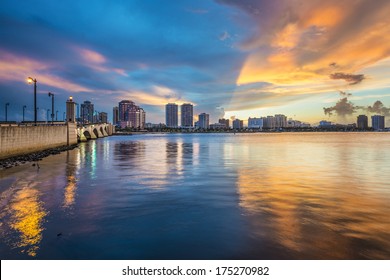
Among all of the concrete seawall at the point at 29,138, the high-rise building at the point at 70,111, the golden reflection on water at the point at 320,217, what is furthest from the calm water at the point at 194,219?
the high-rise building at the point at 70,111

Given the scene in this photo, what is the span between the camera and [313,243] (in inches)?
376

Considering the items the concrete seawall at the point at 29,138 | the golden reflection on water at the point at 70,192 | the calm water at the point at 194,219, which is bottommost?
the golden reflection on water at the point at 70,192

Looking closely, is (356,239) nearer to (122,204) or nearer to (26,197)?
(122,204)

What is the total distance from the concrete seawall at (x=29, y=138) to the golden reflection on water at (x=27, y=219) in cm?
2103

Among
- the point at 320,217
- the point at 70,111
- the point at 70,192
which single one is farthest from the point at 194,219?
the point at 70,111

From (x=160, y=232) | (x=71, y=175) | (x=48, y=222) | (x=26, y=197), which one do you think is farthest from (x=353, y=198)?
(x=71, y=175)

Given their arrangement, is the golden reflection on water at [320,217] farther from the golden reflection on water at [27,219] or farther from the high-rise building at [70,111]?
the high-rise building at [70,111]

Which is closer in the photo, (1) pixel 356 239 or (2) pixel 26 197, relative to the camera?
(1) pixel 356 239

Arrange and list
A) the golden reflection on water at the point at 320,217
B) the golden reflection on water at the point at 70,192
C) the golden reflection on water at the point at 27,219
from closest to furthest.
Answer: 1. the golden reflection on water at the point at 320,217
2. the golden reflection on water at the point at 27,219
3. the golden reflection on water at the point at 70,192

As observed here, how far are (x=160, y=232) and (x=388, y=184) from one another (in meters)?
19.1

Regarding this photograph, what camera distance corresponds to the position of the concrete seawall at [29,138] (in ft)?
116

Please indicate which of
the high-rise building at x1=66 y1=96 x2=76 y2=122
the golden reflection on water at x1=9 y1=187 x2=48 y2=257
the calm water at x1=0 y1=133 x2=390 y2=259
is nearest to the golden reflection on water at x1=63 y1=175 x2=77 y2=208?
the calm water at x1=0 y1=133 x2=390 y2=259

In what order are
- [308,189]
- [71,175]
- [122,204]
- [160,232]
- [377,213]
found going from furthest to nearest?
[71,175], [308,189], [122,204], [377,213], [160,232]

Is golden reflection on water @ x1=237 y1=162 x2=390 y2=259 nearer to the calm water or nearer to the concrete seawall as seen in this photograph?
the calm water
